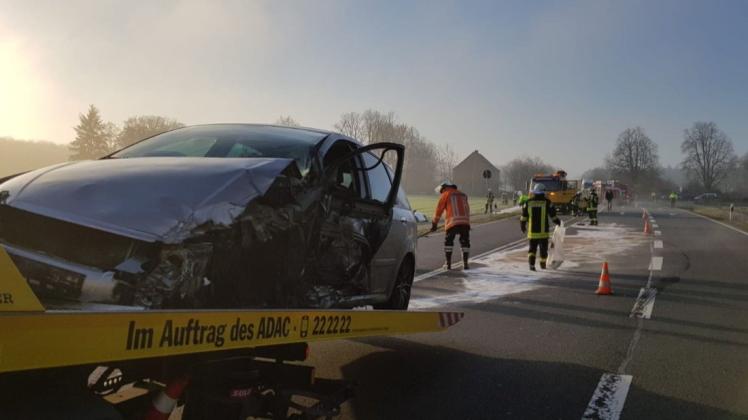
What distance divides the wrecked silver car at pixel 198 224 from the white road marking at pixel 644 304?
502cm

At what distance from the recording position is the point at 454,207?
13430mm

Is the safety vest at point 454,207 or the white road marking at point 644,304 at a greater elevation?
the safety vest at point 454,207

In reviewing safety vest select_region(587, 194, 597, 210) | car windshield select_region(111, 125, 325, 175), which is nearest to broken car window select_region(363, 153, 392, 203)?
car windshield select_region(111, 125, 325, 175)

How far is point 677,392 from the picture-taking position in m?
5.11

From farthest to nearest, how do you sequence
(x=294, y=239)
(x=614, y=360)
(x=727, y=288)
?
(x=727, y=288) → (x=614, y=360) → (x=294, y=239)

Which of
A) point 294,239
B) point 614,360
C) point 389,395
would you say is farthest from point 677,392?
point 294,239

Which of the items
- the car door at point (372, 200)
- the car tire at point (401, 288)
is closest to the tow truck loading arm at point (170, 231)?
the car door at point (372, 200)

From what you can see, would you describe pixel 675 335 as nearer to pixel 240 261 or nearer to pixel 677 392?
pixel 677 392

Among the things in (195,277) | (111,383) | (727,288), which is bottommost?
(727,288)

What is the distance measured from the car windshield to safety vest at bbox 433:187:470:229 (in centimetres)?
869

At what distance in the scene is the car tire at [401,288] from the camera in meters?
5.98

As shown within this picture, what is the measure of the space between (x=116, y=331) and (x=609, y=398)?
12.9 ft

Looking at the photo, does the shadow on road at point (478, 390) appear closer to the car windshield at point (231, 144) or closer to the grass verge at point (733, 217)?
the car windshield at point (231, 144)

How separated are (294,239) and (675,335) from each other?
5293 millimetres
